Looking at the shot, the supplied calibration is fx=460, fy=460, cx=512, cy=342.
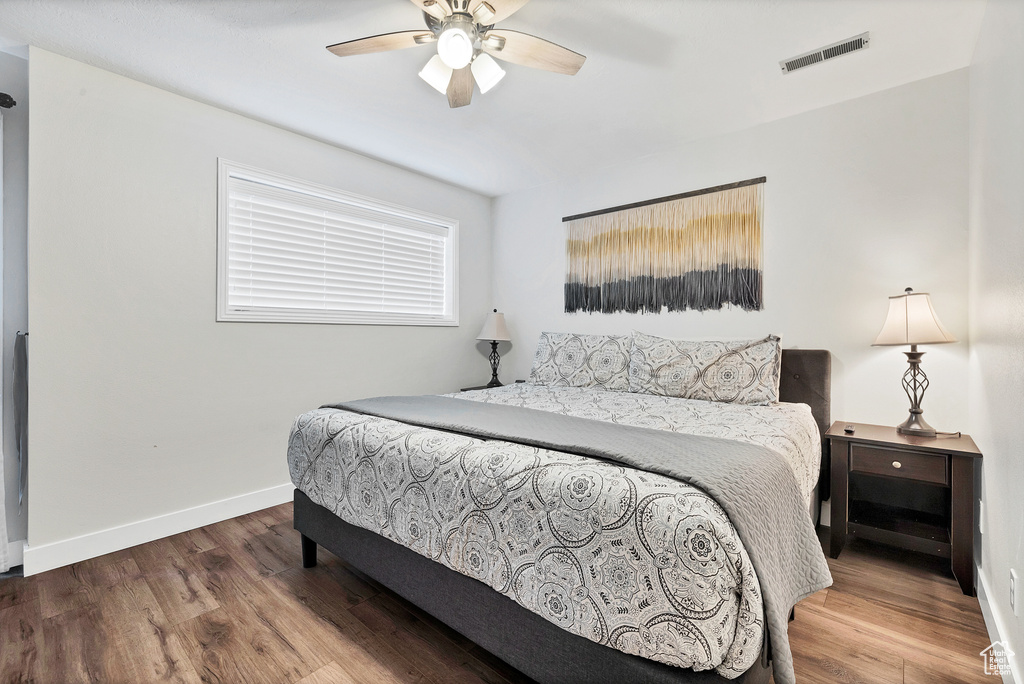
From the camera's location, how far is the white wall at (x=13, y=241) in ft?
7.31

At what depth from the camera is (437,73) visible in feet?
6.88

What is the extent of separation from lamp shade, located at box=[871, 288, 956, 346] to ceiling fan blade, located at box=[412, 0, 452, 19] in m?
2.50

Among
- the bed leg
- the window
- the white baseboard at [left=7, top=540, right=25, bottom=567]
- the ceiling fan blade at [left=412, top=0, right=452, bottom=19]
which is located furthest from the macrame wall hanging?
the white baseboard at [left=7, top=540, right=25, bottom=567]

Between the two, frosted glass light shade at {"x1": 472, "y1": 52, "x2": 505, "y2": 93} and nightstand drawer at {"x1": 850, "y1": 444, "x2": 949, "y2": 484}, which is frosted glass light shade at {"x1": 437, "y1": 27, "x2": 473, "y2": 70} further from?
nightstand drawer at {"x1": 850, "y1": 444, "x2": 949, "y2": 484}

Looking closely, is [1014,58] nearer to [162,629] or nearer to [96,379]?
[162,629]

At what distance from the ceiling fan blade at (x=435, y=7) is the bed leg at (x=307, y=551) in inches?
90.5

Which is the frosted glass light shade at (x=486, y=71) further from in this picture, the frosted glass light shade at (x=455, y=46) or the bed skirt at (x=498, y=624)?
the bed skirt at (x=498, y=624)

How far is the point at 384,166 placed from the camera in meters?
3.58

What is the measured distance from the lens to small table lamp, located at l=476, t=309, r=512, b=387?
13.4ft

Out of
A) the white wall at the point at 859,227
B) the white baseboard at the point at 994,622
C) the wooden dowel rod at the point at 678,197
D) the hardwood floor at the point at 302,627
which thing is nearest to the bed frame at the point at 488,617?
the hardwood floor at the point at 302,627

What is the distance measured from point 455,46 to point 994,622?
9.33ft

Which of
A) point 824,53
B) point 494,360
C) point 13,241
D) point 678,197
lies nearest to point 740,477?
point 824,53

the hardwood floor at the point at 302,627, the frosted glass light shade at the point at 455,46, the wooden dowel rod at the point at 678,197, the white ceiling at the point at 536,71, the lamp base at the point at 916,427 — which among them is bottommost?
the hardwood floor at the point at 302,627

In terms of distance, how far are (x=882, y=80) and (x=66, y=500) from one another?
15.3ft
